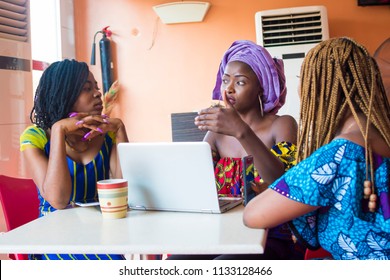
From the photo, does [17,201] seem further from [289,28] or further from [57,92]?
[289,28]

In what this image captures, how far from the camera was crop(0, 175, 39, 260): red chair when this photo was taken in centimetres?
183

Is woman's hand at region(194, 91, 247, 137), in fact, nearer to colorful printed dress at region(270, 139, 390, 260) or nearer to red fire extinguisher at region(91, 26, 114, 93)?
colorful printed dress at region(270, 139, 390, 260)

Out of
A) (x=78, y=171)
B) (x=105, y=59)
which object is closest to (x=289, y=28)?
(x=105, y=59)

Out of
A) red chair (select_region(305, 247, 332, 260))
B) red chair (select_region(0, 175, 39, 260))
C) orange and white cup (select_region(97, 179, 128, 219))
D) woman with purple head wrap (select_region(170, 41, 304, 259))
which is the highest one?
woman with purple head wrap (select_region(170, 41, 304, 259))

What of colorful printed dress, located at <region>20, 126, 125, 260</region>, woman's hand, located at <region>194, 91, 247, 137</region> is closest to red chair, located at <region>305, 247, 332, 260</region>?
woman's hand, located at <region>194, 91, 247, 137</region>

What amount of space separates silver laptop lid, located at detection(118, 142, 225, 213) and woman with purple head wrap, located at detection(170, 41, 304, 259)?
0.24 m

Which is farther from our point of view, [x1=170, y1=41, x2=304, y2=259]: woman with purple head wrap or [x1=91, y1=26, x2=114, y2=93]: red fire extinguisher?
[x1=91, y1=26, x2=114, y2=93]: red fire extinguisher

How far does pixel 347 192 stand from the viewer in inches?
43.8

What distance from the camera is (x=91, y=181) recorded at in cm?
180

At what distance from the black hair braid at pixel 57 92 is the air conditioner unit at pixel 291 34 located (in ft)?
6.59

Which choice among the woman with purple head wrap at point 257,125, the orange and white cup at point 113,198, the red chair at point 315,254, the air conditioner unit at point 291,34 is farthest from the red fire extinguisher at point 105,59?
the red chair at point 315,254

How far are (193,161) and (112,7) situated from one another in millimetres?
2938

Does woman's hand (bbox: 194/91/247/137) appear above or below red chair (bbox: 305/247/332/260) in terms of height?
above
